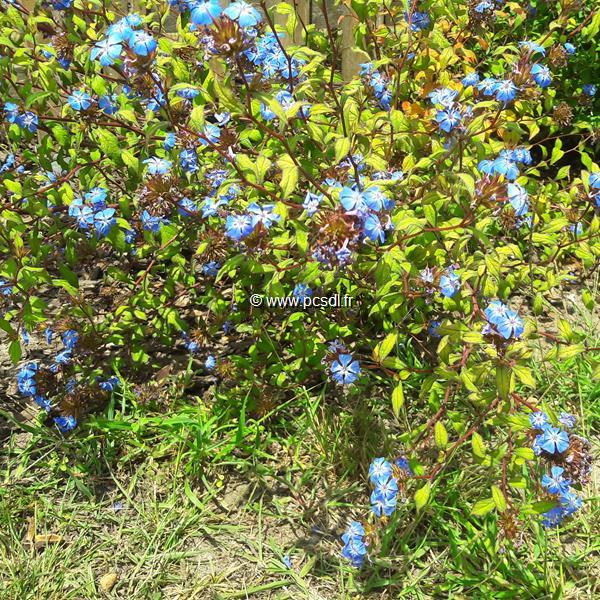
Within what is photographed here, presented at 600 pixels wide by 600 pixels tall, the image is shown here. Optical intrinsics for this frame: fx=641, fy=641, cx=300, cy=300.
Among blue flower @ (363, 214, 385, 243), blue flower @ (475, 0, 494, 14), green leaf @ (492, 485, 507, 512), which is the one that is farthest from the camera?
blue flower @ (475, 0, 494, 14)

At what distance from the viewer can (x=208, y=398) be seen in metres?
3.10

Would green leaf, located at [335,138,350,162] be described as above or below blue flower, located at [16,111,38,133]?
below

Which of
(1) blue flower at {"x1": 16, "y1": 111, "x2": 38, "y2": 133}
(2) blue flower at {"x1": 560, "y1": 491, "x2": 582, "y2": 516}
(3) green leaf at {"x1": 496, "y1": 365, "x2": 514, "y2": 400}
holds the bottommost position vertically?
(2) blue flower at {"x1": 560, "y1": 491, "x2": 582, "y2": 516}

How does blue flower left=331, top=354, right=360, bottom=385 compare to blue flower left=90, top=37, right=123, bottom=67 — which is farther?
blue flower left=331, top=354, right=360, bottom=385

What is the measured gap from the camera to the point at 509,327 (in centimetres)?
185

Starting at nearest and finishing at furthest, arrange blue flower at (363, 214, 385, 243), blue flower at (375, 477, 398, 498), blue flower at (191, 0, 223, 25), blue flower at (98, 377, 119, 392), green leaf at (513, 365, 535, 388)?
blue flower at (191, 0, 223, 25) < blue flower at (363, 214, 385, 243) < green leaf at (513, 365, 535, 388) < blue flower at (375, 477, 398, 498) < blue flower at (98, 377, 119, 392)

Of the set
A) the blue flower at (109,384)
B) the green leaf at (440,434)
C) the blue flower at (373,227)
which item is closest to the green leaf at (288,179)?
the blue flower at (373,227)

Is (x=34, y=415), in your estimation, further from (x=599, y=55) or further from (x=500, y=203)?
(x=599, y=55)

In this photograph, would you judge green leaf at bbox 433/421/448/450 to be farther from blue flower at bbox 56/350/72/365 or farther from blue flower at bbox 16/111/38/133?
blue flower at bbox 16/111/38/133

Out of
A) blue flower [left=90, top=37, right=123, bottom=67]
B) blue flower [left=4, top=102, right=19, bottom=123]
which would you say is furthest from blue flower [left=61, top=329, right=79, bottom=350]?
blue flower [left=90, top=37, right=123, bottom=67]

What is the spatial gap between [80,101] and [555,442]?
2119 mm

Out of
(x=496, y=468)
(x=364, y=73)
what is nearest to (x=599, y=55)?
(x=364, y=73)

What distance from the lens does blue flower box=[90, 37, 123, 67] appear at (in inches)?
73.7

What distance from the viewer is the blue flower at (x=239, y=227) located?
191cm
